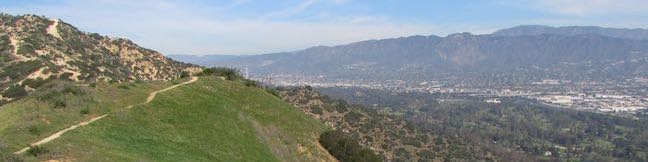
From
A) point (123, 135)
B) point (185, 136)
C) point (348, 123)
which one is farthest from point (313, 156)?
point (348, 123)

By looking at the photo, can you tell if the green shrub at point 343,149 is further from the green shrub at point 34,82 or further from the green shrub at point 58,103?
the green shrub at point 34,82

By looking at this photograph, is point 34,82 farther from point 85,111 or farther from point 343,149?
point 343,149

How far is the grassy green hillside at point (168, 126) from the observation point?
78.9ft

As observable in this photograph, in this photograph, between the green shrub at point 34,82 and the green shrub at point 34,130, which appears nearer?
the green shrub at point 34,130

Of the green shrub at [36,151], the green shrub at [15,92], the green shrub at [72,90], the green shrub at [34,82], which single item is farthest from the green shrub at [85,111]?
the green shrub at [34,82]

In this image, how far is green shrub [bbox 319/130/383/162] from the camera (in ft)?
131

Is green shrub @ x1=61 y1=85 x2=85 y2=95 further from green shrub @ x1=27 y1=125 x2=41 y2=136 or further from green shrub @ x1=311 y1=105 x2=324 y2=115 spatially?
green shrub @ x1=311 y1=105 x2=324 y2=115

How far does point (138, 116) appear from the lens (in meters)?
30.6

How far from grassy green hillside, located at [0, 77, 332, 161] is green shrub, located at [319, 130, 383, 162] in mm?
839

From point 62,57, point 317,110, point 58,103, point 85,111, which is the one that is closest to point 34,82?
point 62,57

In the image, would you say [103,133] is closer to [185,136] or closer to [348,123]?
[185,136]

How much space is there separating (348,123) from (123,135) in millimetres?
66281

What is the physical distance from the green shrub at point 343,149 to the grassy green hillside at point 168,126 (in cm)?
84

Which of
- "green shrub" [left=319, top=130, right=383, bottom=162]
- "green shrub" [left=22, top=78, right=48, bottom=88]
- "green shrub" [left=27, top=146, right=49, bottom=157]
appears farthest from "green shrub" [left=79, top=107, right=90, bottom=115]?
"green shrub" [left=22, top=78, right=48, bottom=88]
